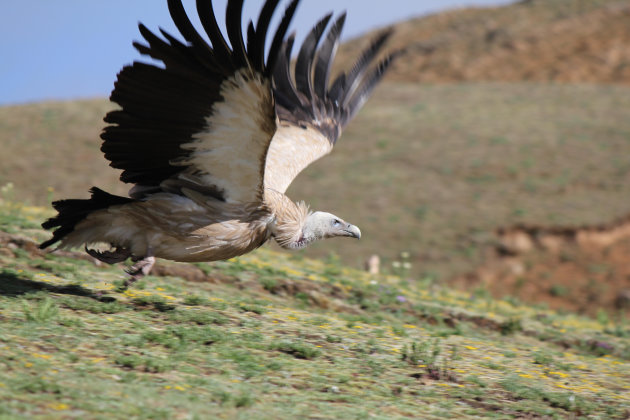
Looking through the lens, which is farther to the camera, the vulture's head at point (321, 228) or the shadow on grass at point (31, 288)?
the vulture's head at point (321, 228)

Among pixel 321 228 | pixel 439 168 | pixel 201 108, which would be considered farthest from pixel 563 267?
pixel 201 108

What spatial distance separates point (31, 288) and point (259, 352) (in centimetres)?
232

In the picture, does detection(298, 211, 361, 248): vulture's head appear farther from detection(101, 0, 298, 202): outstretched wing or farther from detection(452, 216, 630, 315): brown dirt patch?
detection(452, 216, 630, 315): brown dirt patch

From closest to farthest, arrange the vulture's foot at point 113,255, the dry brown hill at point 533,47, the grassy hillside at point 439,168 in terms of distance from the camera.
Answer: the vulture's foot at point 113,255 < the grassy hillside at point 439,168 < the dry brown hill at point 533,47

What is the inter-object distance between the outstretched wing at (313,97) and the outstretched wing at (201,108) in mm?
1972

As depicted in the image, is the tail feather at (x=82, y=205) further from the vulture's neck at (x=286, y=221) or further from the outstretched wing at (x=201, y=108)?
the vulture's neck at (x=286, y=221)

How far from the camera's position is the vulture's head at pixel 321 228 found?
723 cm

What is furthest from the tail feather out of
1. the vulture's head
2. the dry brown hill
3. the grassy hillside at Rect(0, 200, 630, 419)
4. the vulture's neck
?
the dry brown hill

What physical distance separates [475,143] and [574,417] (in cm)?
2345

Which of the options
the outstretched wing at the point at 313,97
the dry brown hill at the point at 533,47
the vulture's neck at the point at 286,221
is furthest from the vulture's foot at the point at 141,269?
the dry brown hill at the point at 533,47

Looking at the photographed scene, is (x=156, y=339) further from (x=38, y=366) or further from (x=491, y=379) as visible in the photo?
(x=491, y=379)

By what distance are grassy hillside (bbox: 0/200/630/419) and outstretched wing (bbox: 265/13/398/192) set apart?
1595 millimetres

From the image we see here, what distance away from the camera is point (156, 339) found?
574cm

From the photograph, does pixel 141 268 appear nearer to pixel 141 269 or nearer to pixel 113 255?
pixel 141 269
